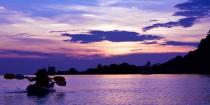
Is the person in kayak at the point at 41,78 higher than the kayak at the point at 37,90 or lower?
higher

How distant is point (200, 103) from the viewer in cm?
6084

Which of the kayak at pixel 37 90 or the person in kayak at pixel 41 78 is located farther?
the kayak at pixel 37 90

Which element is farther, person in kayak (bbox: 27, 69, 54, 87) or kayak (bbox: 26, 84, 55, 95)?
kayak (bbox: 26, 84, 55, 95)

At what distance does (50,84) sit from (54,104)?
17529 millimetres

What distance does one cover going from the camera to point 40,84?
75.8 metres

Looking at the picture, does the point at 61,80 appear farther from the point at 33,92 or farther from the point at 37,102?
the point at 37,102

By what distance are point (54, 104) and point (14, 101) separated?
6.39m

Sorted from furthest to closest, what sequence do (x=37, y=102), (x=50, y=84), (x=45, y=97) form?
(x=50, y=84), (x=45, y=97), (x=37, y=102)

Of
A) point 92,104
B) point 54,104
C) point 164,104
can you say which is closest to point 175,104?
point 164,104

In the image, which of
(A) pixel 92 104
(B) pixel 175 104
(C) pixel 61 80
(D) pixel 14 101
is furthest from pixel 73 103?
(C) pixel 61 80

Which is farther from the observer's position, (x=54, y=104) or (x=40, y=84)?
(x=40, y=84)

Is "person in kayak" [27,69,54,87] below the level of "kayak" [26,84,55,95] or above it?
above

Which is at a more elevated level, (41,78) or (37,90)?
(41,78)

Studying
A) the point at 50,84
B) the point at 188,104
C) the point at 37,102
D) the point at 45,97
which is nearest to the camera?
the point at 188,104
